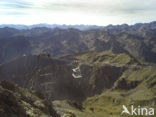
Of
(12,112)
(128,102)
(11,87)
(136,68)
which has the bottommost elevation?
(128,102)

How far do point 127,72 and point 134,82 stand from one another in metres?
11.1

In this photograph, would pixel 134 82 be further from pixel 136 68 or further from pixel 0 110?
pixel 0 110

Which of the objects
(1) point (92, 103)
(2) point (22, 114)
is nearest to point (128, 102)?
(1) point (92, 103)

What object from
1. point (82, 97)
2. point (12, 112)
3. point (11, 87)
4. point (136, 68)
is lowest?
point (82, 97)

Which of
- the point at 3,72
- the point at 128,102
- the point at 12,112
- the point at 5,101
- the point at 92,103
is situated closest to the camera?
the point at 12,112

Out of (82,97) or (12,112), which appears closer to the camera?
(12,112)

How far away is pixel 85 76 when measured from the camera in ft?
318

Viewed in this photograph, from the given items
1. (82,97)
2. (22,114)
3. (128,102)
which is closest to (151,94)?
(128,102)

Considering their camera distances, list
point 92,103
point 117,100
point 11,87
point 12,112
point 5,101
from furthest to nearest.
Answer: point 92,103 < point 117,100 < point 11,87 < point 5,101 < point 12,112

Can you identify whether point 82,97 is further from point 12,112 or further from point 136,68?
point 12,112

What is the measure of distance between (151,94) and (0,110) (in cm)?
6528

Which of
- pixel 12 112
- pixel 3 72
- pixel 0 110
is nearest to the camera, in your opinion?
pixel 0 110

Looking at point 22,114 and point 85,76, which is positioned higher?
point 22,114

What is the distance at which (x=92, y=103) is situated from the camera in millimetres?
74625
